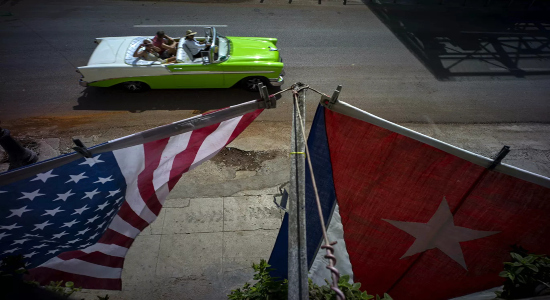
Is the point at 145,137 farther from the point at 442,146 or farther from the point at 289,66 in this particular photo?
the point at 289,66

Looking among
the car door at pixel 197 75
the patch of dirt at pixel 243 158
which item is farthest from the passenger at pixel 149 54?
the patch of dirt at pixel 243 158

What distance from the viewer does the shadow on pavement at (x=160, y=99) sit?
846cm

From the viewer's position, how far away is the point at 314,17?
13.0 meters

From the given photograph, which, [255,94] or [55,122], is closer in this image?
[55,122]

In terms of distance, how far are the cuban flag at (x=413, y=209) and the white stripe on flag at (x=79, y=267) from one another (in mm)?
1731

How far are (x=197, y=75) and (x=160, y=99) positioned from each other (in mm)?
1388

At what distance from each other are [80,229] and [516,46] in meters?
14.7

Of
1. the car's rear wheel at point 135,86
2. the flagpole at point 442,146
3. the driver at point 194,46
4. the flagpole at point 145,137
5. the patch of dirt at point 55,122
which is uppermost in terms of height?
the flagpole at point 442,146

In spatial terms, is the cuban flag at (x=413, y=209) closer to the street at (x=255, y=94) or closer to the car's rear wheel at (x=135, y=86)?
the street at (x=255, y=94)

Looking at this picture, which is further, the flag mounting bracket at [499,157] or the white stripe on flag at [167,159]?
the white stripe on flag at [167,159]

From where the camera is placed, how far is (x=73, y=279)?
3088 millimetres

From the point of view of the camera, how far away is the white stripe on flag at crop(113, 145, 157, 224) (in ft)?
8.93

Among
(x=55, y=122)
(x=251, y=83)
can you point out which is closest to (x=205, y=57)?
(x=251, y=83)

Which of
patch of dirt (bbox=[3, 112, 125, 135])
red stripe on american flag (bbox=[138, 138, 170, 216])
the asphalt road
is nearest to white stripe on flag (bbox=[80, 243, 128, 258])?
red stripe on american flag (bbox=[138, 138, 170, 216])
